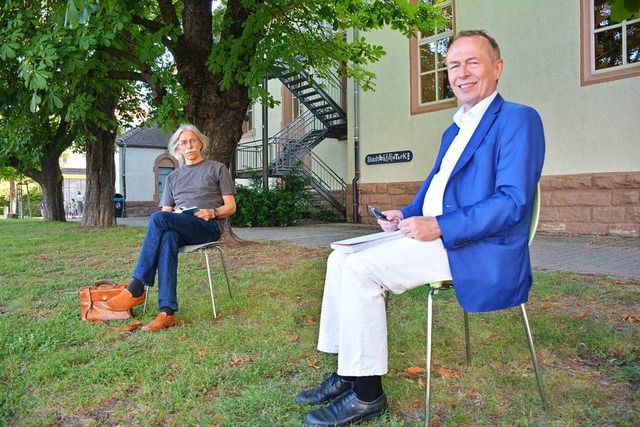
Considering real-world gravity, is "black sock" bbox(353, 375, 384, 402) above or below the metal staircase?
below

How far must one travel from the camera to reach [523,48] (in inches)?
382

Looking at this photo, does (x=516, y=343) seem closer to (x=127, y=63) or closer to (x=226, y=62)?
(x=226, y=62)

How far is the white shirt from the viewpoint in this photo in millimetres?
2180

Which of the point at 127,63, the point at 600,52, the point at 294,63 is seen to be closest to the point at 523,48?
the point at 600,52

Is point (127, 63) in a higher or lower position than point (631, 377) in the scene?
higher

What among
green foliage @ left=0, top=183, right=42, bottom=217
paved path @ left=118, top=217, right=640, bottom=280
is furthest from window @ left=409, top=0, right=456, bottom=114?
green foliage @ left=0, top=183, right=42, bottom=217

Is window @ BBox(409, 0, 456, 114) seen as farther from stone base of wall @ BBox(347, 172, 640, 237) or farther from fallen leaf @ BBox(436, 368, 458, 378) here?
fallen leaf @ BBox(436, 368, 458, 378)

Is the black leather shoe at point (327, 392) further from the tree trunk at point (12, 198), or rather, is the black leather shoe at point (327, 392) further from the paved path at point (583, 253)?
the tree trunk at point (12, 198)

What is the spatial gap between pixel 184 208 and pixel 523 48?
314 inches

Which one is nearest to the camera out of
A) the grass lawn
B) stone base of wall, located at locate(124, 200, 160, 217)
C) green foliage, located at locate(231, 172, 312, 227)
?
the grass lawn

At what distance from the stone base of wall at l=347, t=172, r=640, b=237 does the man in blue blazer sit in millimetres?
7366

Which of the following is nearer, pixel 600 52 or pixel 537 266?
pixel 537 266

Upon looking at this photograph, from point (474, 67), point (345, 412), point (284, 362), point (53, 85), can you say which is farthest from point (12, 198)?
point (474, 67)

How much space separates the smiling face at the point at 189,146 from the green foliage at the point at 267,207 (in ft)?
29.1
